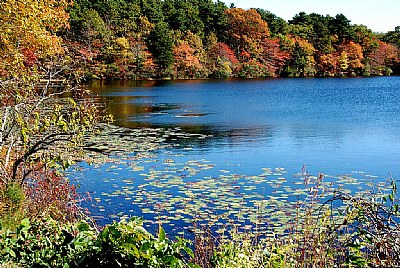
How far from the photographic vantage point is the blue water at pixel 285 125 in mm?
13750

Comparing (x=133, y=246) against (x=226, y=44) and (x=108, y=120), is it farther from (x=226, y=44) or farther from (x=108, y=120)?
(x=226, y=44)

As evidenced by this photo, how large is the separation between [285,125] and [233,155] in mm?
7228

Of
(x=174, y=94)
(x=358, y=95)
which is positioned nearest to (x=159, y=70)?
(x=174, y=94)

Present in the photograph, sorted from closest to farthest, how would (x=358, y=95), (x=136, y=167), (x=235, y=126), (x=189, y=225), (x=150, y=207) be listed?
(x=189, y=225), (x=150, y=207), (x=136, y=167), (x=235, y=126), (x=358, y=95)

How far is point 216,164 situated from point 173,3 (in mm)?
58847

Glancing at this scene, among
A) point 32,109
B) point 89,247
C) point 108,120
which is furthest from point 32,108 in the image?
point 89,247

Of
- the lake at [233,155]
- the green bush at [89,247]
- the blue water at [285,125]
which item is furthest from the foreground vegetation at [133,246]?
the blue water at [285,125]

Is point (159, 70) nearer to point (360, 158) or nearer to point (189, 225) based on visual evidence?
point (360, 158)

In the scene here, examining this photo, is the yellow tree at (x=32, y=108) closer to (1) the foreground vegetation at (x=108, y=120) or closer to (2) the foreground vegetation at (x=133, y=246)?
(1) the foreground vegetation at (x=108, y=120)

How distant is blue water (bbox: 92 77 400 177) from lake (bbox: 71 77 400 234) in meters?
0.03

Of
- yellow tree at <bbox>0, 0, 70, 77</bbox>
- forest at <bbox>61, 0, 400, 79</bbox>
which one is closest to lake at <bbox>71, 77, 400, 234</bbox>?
yellow tree at <bbox>0, 0, 70, 77</bbox>

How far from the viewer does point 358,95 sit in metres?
37.1

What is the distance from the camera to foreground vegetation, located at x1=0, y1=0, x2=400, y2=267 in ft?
13.5

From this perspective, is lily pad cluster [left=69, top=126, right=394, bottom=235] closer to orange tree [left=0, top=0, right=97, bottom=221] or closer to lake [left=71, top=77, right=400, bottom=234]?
lake [left=71, top=77, right=400, bottom=234]
